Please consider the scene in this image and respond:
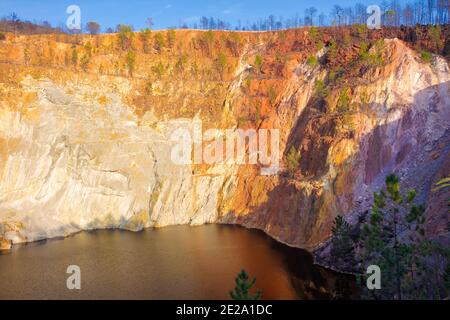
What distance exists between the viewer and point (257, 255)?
37.7 m

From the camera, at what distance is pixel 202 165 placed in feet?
174

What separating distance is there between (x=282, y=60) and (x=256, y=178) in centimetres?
1677

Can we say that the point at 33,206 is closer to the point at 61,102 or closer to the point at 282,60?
the point at 61,102

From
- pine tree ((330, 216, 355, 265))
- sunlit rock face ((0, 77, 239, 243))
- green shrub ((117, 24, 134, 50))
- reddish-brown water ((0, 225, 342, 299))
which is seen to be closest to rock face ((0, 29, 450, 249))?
sunlit rock face ((0, 77, 239, 243))

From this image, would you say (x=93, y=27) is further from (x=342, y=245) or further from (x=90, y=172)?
(x=342, y=245)

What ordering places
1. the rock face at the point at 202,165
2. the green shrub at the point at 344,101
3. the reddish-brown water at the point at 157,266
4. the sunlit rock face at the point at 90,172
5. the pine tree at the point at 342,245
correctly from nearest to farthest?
the reddish-brown water at the point at 157,266 < the pine tree at the point at 342,245 < the rock face at the point at 202,165 < the green shrub at the point at 344,101 < the sunlit rock face at the point at 90,172

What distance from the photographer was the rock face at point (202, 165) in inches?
1601

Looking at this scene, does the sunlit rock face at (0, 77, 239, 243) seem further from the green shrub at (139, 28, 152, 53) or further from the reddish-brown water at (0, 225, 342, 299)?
the green shrub at (139, 28, 152, 53)

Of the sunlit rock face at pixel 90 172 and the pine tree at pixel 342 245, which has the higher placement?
the sunlit rock face at pixel 90 172

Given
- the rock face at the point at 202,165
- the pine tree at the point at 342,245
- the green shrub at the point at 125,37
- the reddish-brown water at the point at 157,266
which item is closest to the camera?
the reddish-brown water at the point at 157,266

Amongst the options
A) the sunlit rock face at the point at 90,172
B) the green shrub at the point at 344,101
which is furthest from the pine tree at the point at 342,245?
the sunlit rock face at the point at 90,172

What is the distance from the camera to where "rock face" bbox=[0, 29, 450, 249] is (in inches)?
1601

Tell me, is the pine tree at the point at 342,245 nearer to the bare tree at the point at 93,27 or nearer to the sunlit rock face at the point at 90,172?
the sunlit rock face at the point at 90,172
